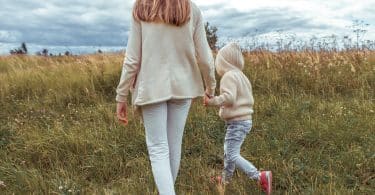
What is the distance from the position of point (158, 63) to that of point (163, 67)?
0.04 metres

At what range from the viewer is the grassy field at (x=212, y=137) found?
470 cm

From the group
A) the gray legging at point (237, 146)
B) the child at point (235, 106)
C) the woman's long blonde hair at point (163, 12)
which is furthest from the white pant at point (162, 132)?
the gray legging at point (237, 146)

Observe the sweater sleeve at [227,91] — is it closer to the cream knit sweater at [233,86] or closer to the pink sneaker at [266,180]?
the cream knit sweater at [233,86]

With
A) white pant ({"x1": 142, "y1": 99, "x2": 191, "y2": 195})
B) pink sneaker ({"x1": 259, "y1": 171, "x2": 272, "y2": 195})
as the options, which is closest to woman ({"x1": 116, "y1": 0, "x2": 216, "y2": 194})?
white pant ({"x1": 142, "y1": 99, "x2": 191, "y2": 195})

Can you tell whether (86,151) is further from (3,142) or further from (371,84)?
(371,84)

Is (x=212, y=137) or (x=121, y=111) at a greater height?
(x=121, y=111)

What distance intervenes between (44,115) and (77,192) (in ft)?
10.1

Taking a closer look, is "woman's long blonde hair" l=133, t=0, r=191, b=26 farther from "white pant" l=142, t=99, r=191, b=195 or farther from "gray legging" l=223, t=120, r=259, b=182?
"gray legging" l=223, t=120, r=259, b=182

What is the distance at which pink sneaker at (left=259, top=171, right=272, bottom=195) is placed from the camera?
13.9 feet

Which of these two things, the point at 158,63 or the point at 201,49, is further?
the point at 201,49

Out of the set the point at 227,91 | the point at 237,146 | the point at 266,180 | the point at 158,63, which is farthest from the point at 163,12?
the point at 266,180

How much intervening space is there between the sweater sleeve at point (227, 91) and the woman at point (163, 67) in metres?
0.54

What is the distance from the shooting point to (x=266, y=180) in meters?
4.25

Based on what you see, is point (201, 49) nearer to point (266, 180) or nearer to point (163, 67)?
point (163, 67)
